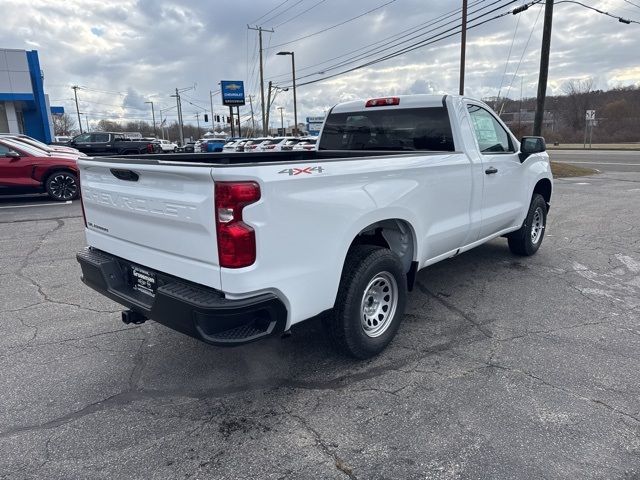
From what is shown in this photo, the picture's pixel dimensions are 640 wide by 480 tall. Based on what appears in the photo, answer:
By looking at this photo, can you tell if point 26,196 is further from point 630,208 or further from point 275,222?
point 630,208

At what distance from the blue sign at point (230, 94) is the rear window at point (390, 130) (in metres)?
60.8

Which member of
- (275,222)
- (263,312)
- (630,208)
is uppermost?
(275,222)

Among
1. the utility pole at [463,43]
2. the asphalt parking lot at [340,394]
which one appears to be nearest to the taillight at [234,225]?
the asphalt parking lot at [340,394]

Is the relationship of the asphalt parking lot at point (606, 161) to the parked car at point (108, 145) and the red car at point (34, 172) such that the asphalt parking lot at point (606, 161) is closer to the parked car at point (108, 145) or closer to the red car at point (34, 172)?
the red car at point (34, 172)

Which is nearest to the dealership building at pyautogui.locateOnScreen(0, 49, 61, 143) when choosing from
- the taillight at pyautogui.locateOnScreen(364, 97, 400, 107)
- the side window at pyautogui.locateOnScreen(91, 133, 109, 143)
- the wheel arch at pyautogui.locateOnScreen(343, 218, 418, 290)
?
the side window at pyautogui.locateOnScreen(91, 133, 109, 143)

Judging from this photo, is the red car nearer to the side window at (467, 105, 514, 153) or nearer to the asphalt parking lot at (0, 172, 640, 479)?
the asphalt parking lot at (0, 172, 640, 479)

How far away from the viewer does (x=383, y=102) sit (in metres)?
4.98

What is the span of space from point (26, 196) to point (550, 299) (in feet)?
44.5

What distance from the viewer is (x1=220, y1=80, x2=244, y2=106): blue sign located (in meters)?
62.4

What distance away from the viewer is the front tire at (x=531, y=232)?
6199 millimetres

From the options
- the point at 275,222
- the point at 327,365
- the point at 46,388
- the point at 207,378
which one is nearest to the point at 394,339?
the point at 327,365

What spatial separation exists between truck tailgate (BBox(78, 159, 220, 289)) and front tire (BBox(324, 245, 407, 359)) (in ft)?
3.39

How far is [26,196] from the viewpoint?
518 inches

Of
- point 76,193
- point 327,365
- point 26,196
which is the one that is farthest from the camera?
point 26,196
